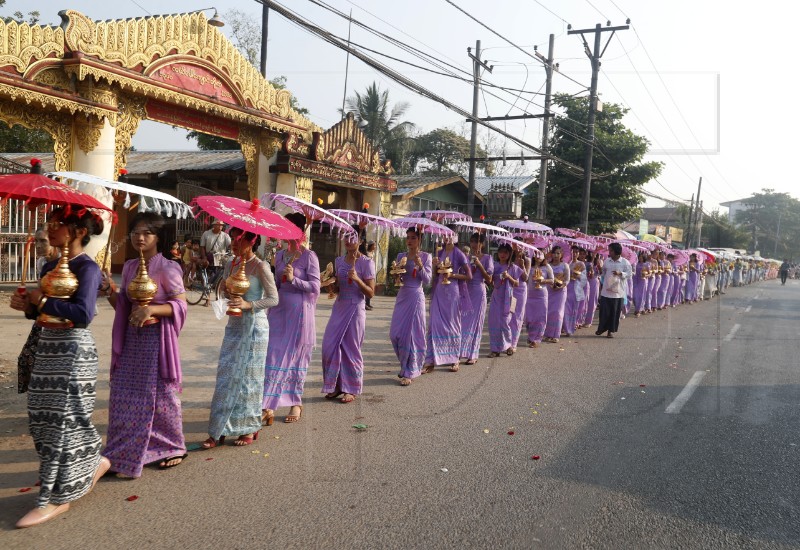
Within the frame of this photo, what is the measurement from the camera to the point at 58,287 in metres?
3.64

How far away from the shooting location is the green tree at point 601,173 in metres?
25.8

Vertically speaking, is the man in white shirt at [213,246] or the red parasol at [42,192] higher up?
the red parasol at [42,192]

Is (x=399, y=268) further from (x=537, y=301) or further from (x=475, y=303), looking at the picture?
(x=537, y=301)

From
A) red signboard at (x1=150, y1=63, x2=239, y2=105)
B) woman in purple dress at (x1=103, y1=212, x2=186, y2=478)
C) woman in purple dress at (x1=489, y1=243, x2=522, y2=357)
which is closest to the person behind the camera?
woman in purple dress at (x1=103, y1=212, x2=186, y2=478)

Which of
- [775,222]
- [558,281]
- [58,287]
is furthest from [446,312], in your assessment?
[775,222]

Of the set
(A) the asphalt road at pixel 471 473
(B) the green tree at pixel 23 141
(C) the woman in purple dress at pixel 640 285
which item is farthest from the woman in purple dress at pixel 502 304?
(B) the green tree at pixel 23 141

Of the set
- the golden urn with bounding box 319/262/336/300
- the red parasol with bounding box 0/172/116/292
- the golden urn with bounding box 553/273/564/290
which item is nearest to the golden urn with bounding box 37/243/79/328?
the red parasol with bounding box 0/172/116/292

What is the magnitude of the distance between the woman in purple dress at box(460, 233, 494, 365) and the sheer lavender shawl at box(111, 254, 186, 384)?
5.30m

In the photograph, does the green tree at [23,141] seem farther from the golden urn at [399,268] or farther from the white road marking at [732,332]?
the white road marking at [732,332]

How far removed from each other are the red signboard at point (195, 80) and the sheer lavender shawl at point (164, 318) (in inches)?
324

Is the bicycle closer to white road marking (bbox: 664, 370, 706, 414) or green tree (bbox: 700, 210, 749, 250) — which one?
white road marking (bbox: 664, 370, 706, 414)

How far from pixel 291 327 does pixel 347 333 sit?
904mm

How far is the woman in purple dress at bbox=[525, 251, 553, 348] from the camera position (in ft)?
37.2

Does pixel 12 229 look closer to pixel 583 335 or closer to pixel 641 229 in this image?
pixel 583 335
